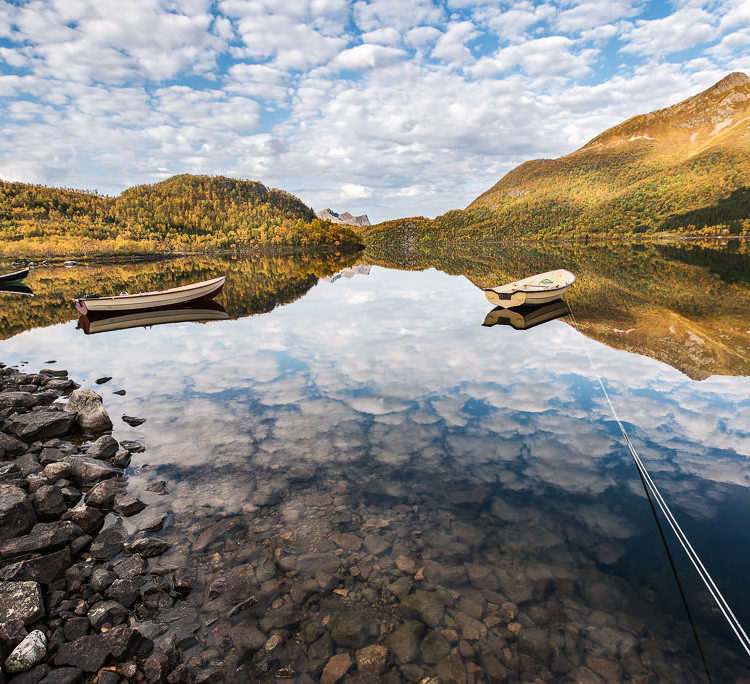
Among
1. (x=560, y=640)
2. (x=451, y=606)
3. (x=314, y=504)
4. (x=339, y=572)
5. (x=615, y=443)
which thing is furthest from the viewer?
(x=615, y=443)

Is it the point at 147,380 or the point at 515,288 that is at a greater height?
the point at 515,288

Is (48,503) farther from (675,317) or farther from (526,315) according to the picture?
(675,317)

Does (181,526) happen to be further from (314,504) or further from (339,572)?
(339,572)

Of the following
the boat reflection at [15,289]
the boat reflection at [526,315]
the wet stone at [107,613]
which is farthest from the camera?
the boat reflection at [15,289]

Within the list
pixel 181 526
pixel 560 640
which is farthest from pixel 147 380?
pixel 560 640

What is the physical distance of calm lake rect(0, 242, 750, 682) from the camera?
645 cm

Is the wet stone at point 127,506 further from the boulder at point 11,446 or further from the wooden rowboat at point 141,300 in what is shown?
the wooden rowboat at point 141,300

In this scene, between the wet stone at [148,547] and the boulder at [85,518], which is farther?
the boulder at [85,518]

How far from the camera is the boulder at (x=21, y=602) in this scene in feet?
19.9

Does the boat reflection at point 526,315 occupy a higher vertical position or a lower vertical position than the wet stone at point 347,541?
higher

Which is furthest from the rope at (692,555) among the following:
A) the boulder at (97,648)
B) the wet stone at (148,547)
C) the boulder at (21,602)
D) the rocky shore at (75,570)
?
the boulder at (21,602)

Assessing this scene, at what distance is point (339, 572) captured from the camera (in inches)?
308

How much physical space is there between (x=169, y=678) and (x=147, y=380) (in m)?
17.2

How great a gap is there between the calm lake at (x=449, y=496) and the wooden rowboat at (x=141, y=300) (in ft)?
26.1
